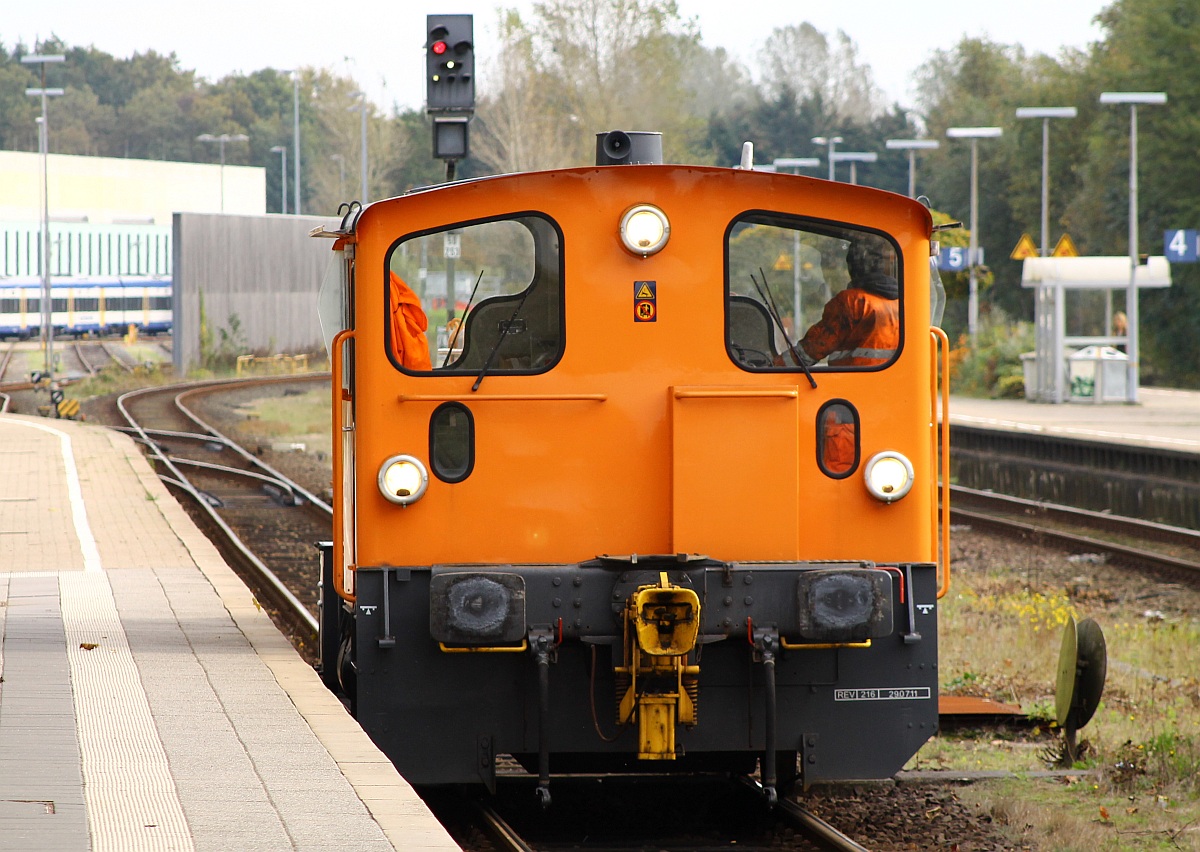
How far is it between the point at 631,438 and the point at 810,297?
91 centimetres

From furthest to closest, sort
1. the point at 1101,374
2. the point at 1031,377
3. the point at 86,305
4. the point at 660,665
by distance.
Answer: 1. the point at 86,305
2. the point at 1031,377
3. the point at 1101,374
4. the point at 660,665

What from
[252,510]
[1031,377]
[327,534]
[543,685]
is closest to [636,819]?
[543,685]

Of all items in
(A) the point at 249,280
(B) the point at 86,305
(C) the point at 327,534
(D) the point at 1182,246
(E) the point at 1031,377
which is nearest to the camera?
(C) the point at 327,534

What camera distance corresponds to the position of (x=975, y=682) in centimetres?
976

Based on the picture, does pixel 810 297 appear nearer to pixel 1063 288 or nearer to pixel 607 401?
pixel 607 401

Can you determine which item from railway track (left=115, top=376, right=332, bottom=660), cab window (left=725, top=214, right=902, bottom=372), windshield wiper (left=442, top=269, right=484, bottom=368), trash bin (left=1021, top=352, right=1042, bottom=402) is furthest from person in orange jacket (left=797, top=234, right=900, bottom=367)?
trash bin (left=1021, top=352, right=1042, bottom=402)

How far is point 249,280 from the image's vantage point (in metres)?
48.2

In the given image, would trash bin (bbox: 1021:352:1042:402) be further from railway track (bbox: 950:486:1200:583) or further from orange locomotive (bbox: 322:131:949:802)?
orange locomotive (bbox: 322:131:949:802)

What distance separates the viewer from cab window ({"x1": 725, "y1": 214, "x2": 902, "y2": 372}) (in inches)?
249

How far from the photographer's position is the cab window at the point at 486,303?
623 centimetres

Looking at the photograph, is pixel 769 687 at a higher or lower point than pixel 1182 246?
lower

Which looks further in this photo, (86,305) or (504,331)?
(86,305)

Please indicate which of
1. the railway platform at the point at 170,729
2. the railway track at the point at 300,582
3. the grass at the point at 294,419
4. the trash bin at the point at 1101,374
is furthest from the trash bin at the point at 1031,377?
the railway platform at the point at 170,729

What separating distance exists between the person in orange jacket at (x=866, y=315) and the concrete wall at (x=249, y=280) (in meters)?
39.3
